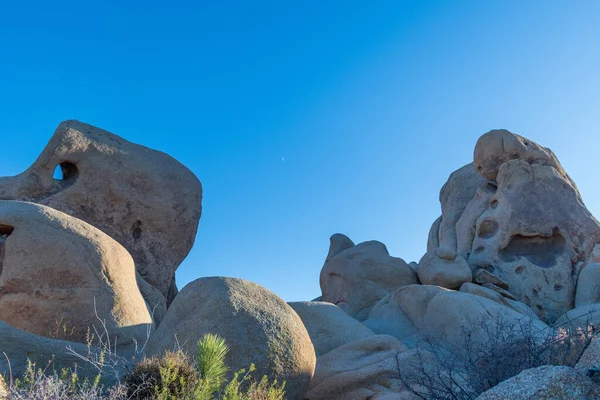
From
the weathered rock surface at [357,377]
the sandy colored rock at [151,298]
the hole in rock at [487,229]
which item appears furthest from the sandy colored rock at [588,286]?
the sandy colored rock at [151,298]

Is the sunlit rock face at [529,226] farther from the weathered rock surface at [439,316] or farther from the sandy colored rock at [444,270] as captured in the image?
the weathered rock surface at [439,316]

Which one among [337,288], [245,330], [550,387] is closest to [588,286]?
[337,288]

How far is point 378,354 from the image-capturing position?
6684mm

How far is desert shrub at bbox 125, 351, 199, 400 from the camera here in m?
4.48

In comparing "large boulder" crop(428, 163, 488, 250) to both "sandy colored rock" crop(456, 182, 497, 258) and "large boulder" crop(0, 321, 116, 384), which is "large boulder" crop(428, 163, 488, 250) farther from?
"large boulder" crop(0, 321, 116, 384)

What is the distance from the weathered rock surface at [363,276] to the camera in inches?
587

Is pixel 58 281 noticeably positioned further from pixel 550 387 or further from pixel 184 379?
pixel 550 387

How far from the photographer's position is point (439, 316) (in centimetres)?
959

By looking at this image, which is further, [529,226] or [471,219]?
[471,219]

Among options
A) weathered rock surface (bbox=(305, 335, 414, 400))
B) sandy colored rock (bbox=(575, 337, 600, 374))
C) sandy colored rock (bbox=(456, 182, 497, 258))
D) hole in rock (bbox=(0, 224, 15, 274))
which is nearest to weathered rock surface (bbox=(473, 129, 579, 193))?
sandy colored rock (bbox=(456, 182, 497, 258))

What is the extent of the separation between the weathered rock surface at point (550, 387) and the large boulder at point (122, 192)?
9437mm

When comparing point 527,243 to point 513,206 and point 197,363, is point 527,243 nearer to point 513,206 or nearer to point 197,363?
point 513,206

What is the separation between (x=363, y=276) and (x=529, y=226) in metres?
4.37

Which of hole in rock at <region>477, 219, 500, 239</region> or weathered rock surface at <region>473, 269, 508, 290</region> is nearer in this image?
weathered rock surface at <region>473, 269, 508, 290</region>
